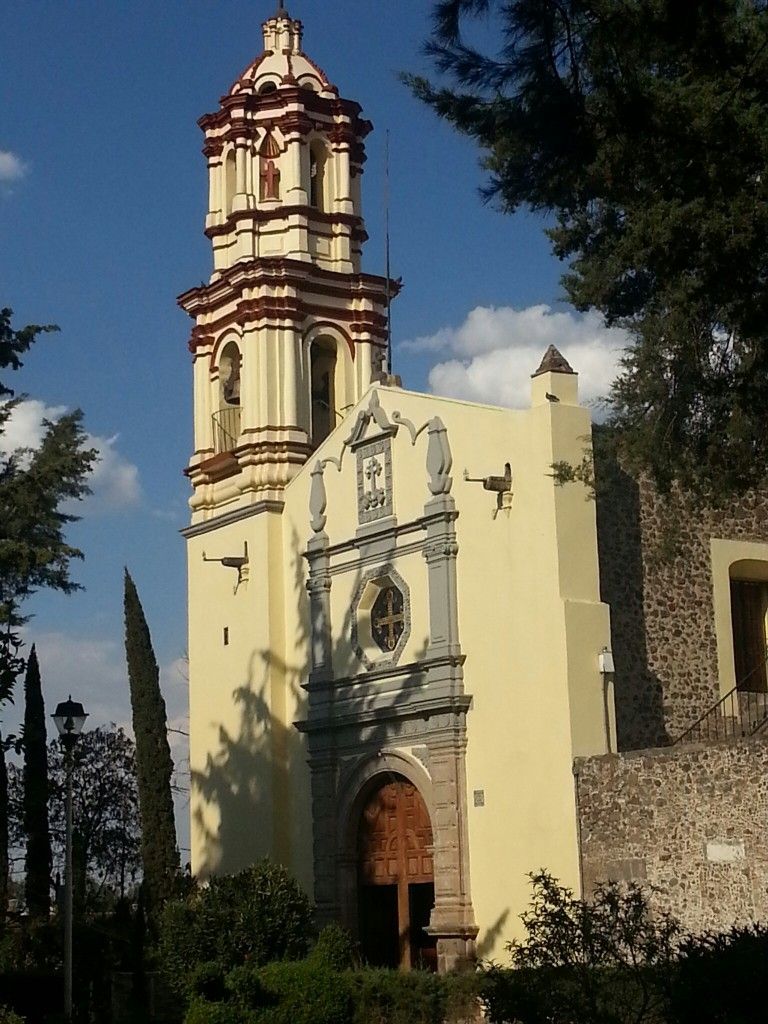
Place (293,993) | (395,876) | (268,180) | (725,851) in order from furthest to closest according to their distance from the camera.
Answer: (268,180) → (395,876) → (725,851) → (293,993)

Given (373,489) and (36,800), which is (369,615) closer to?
(373,489)

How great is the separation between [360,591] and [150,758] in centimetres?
763

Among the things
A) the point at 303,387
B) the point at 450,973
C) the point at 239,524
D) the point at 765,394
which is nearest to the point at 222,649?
the point at 239,524

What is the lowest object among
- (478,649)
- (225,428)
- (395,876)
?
(395,876)

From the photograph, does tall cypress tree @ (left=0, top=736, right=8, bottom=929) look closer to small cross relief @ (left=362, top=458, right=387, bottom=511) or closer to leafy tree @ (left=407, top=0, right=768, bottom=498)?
small cross relief @ (left=362, top=458, right=387, bottom=511)

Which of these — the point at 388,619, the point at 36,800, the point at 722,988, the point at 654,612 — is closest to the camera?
the point at 722,988

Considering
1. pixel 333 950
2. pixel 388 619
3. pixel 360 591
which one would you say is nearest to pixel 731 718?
pixel 388 619

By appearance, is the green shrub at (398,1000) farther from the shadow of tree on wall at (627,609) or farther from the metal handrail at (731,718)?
the metal handrail at (731,718)

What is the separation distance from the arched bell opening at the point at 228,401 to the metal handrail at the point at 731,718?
10.2m

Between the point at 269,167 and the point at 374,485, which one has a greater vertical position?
the point at 269,167

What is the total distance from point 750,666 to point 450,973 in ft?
26.4

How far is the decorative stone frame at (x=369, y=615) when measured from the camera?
90.3 ft

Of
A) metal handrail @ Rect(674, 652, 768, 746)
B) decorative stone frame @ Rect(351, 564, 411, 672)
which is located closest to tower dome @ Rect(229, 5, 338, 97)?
decorative stone frame @ Rect(351, 564, 411, 672)

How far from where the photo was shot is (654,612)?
2619cm
